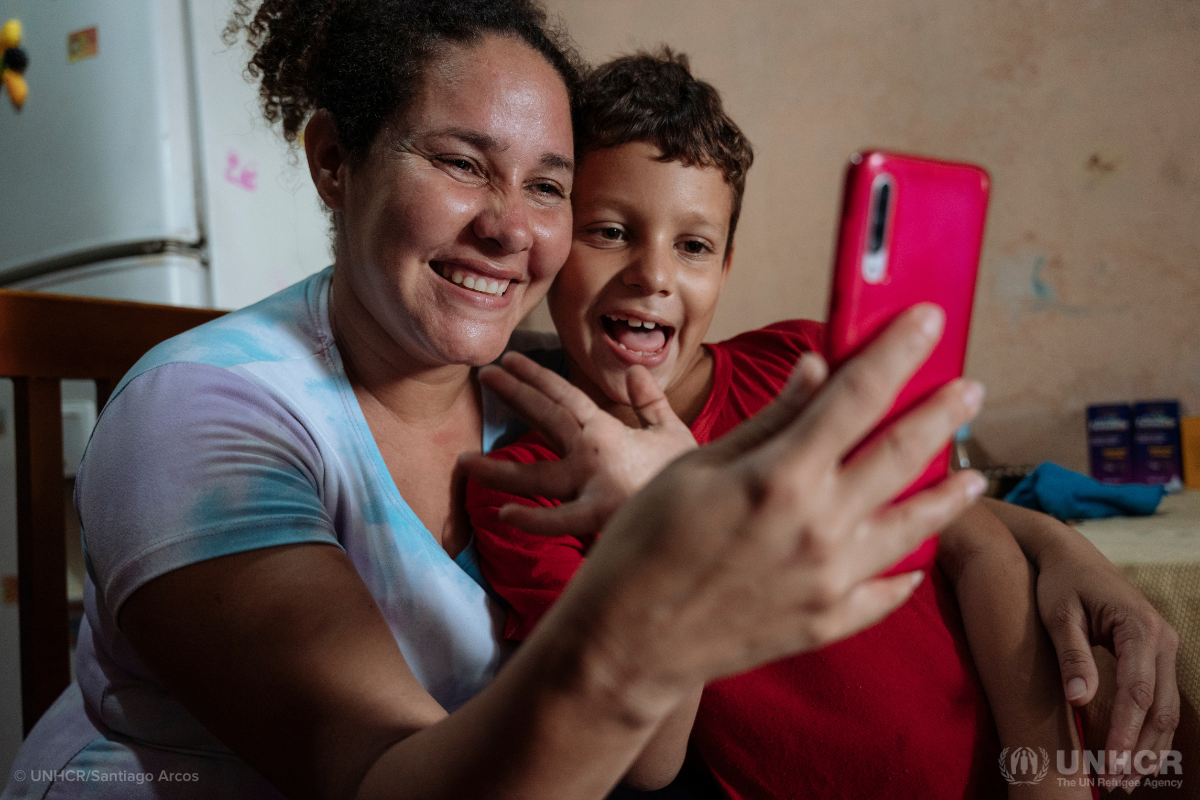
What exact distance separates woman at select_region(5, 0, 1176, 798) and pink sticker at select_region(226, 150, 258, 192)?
92 centimetres

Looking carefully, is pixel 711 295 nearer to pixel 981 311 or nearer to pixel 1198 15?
pixel 981 311

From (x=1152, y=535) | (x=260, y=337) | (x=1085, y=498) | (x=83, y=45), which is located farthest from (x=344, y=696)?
(x=83, y=45)

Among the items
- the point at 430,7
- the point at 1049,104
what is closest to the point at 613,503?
the point at 430,7

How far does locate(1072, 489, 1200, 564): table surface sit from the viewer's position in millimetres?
945

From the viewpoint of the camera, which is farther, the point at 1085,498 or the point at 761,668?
the point at 1085,498

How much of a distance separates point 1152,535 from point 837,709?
62 cm

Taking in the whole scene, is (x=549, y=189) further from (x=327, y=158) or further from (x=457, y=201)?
(x=327, y=158)

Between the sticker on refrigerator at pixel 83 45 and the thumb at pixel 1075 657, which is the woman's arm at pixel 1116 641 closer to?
the thumb at pixel 1075 657

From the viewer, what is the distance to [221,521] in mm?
635

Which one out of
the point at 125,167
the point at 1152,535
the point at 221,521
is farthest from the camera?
the point at 125,167

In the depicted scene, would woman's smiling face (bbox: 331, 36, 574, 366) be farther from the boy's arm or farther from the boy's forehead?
the boy's arm

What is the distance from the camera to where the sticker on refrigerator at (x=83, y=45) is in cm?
182

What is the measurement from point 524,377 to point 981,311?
176 centimetres

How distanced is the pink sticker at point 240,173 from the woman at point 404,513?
3.01ft
